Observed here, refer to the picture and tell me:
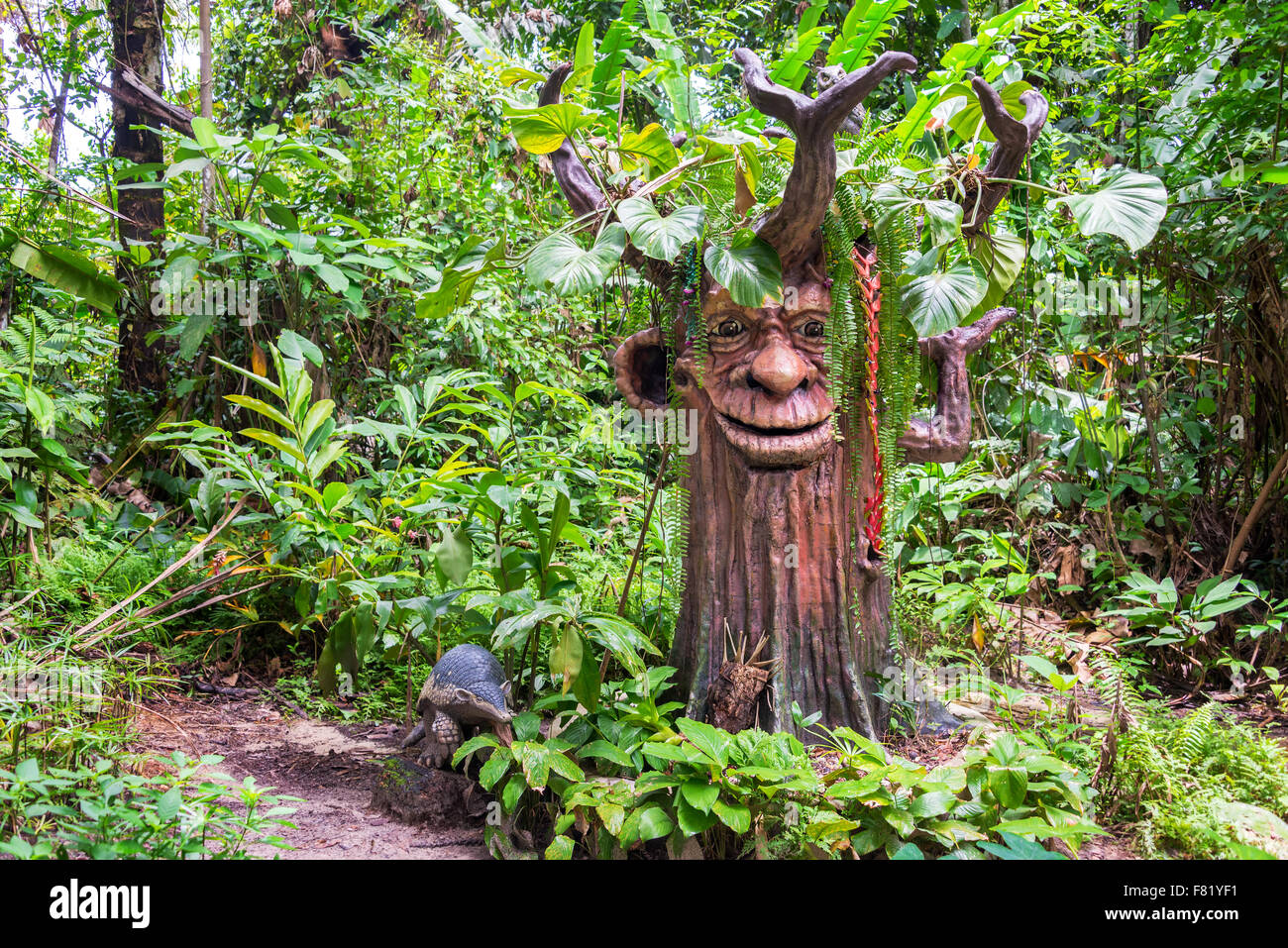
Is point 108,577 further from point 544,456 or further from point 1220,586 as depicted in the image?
point 1220,586

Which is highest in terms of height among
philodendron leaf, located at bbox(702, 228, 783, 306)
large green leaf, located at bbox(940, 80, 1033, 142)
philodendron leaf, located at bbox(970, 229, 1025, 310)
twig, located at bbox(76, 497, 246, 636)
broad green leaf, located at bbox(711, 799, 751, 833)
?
large green leaf, located at bbox(940, 80, 1033, 142)

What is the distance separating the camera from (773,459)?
9.96ft

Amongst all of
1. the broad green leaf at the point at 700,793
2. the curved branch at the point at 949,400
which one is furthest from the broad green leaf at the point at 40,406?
the curved branch at the point at 949,400

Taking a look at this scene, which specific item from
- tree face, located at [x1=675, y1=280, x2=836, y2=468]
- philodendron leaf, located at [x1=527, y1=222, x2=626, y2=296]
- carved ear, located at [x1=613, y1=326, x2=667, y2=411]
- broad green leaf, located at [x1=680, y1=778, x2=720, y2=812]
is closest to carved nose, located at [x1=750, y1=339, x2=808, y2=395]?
tree face, located at [x1=675, y1=280, x2=836, y2=468]

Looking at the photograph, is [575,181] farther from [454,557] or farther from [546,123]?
[454,557]

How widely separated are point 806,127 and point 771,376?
2.54ft

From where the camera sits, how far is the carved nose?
9.71ft

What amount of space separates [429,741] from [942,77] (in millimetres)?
3080

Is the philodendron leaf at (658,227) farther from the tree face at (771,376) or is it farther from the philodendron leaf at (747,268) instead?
the tree face at (771,376)

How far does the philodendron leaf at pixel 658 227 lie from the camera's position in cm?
251

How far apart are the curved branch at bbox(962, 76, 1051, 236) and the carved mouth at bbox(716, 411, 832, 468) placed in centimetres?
89

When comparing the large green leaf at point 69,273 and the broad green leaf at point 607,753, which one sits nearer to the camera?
the broad green leaf at point 607,753

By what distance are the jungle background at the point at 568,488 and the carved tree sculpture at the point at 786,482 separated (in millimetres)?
157

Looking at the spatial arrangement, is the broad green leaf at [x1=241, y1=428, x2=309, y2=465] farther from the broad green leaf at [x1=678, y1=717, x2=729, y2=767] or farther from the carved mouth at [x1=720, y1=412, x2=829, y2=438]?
the broad green leaf at [x1=678, y1=717, x2=729, y2=767]
